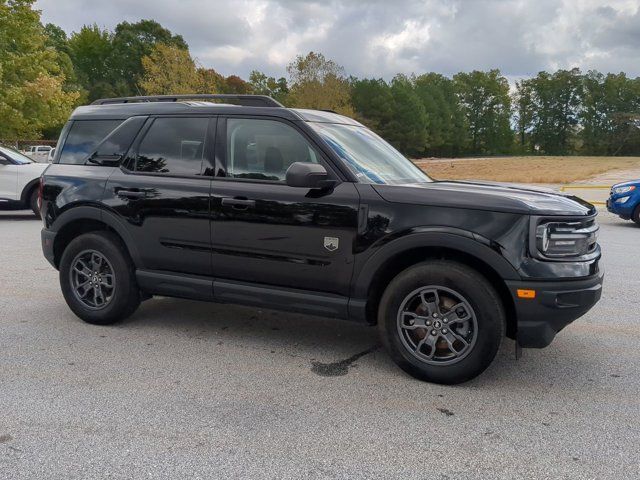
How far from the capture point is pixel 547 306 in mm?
3471

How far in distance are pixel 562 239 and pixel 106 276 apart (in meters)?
3.59

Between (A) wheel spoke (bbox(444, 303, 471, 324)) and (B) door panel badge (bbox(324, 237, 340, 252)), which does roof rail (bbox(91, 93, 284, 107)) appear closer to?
(B) door panel badge (bbox(324, 237, 340, 252))

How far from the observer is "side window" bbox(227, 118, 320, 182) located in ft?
13.8

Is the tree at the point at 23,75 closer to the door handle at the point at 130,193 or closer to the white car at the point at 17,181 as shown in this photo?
the white car at the point at 17,181

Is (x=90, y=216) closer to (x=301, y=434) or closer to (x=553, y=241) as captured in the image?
(x=301, y=434)

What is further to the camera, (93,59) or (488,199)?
(93,59)

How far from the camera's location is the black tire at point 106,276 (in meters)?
4.79

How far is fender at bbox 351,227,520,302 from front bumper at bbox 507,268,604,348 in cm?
15

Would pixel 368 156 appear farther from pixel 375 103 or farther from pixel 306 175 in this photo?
pixel 375 103

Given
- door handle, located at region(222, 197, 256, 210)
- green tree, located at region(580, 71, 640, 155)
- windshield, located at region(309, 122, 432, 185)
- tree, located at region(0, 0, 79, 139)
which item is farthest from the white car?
green tree, located at region(580, 71, 640, 155)

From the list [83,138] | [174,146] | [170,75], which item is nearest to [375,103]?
[170,75]

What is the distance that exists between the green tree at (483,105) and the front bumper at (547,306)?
123 meters

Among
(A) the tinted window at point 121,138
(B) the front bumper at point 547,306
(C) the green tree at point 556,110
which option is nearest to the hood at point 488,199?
(B) the front bumper at point 547,306

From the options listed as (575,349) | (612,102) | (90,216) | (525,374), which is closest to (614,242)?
(575,349)
